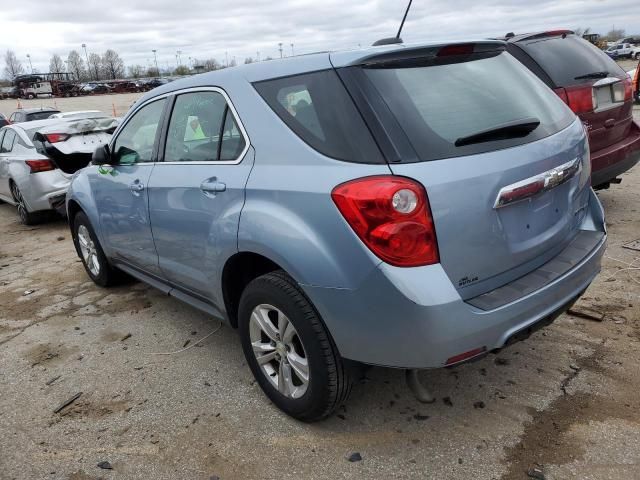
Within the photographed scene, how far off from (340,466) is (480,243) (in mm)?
1196

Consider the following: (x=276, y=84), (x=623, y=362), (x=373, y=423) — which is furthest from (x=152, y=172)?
(x=623, y=362)

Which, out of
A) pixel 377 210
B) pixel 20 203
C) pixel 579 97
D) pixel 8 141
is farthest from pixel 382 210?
pixel 8 141

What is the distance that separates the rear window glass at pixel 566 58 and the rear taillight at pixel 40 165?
6348mm

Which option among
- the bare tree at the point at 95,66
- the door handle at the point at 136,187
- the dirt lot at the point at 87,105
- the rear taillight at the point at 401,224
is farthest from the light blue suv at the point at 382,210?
the bare tree at the point at 95,66

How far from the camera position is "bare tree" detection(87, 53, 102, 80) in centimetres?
12643

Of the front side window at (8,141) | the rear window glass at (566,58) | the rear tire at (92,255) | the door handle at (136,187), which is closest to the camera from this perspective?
the door handle at (136,187)

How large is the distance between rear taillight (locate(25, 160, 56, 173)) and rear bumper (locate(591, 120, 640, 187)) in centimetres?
692

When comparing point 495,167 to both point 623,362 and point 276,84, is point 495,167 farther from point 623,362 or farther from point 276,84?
point 623,362

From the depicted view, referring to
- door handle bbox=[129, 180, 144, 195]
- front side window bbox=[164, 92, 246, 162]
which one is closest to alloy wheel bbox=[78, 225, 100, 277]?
door handle bbox=[129, 180, 144, 195]

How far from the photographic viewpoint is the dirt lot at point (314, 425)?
2.47m

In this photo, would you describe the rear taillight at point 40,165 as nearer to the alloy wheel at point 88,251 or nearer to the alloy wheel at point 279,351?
the alloy wheel at point 88,251

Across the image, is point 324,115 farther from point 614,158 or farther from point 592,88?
point 614,158

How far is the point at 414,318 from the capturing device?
7.02 feet

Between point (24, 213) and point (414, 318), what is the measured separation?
302 inches
